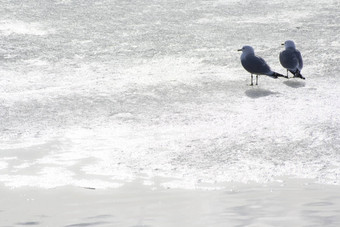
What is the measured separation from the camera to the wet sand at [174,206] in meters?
3.91

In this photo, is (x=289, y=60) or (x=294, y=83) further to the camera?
(x=289, y=60)

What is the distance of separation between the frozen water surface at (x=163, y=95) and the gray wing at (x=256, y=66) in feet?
0.44

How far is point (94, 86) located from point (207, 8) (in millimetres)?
3925

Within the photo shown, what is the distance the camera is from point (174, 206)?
4199mm

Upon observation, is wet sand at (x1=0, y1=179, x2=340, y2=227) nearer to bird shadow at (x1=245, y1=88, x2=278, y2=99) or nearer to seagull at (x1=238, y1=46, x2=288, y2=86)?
bird shadow at (x1=245, y1=88, x2=278, y2=99)

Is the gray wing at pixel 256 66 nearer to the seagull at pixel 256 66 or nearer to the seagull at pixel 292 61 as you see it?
the seagull at pixel 256 66

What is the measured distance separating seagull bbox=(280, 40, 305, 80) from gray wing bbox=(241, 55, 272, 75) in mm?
214

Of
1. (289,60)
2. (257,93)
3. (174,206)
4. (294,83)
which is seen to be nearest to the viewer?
(174,206)

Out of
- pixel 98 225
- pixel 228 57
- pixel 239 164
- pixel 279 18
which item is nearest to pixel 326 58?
pixel 228 57

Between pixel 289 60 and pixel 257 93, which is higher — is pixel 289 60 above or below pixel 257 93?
above

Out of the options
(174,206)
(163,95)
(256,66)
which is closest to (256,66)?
(256,66)

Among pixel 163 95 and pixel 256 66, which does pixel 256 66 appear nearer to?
pixel 256 66

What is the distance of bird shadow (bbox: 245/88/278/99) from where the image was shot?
276 inches

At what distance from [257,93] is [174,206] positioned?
10.2 ft
